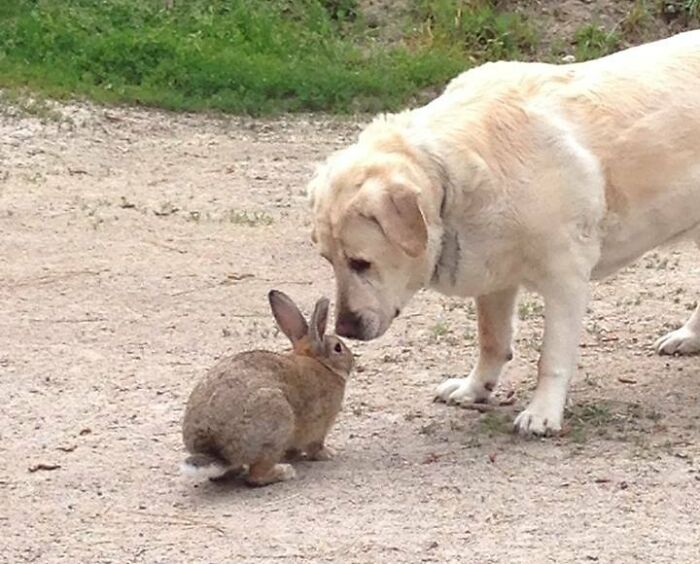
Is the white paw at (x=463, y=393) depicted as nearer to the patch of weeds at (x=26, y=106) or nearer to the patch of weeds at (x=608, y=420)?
the patch of weeds at (x=608, y=420)

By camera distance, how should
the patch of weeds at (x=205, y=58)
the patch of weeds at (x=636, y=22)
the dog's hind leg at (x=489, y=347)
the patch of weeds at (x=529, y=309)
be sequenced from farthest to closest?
the patch of weeds at (x=636, y=22) → the patch of weeds at (x=205, y=58) → the patch of weeds at (x=529, y=309) → the dog's hind leg at (x=489, y=347)

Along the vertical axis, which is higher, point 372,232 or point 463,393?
point 372,232

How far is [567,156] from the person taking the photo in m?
6.10

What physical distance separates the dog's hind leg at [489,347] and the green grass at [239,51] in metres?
6.64

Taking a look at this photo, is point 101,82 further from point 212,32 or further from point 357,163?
point 357,163

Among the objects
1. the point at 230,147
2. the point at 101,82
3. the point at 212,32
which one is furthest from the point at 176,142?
the point at 212,32

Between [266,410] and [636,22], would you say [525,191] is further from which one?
[636,22]

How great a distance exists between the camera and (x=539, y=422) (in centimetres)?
617

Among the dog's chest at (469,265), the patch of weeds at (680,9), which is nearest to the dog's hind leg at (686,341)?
the dog's chest at (469,265)

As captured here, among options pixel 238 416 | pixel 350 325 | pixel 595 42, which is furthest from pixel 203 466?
pixel 595 42

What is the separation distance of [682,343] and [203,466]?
106 inches

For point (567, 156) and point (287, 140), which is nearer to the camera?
point (567, 156)

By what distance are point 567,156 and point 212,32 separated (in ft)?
28.1

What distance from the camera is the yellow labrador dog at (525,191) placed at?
5.90 metres
